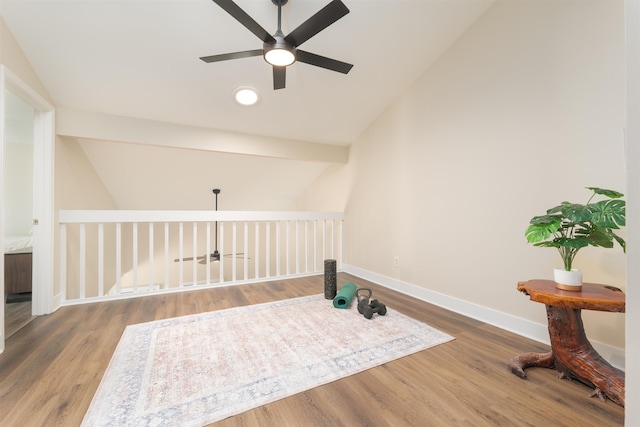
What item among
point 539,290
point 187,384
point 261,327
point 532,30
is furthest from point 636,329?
point 532,30

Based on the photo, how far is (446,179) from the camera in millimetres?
2586

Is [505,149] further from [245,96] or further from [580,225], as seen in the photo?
[245,96]

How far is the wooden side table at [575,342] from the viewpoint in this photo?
1.27m

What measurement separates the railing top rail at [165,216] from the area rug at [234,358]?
1.27 meters

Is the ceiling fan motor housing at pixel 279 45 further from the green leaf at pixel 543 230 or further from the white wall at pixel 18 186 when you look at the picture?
the white wall at pixel 18 186

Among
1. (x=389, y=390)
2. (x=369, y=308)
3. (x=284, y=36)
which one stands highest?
(x=284, y=36)

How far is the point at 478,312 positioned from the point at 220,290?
2.77 metres

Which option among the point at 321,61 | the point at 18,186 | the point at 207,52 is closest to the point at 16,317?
the point at 18,186

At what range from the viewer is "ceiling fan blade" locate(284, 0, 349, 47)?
1527 mm

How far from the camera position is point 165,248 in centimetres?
246

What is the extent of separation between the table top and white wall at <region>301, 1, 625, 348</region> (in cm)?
35

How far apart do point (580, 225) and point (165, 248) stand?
3107 millimetres

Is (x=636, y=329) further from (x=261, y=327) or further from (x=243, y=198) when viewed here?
(x=243, y=198)

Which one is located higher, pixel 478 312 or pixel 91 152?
pixel 91 152
